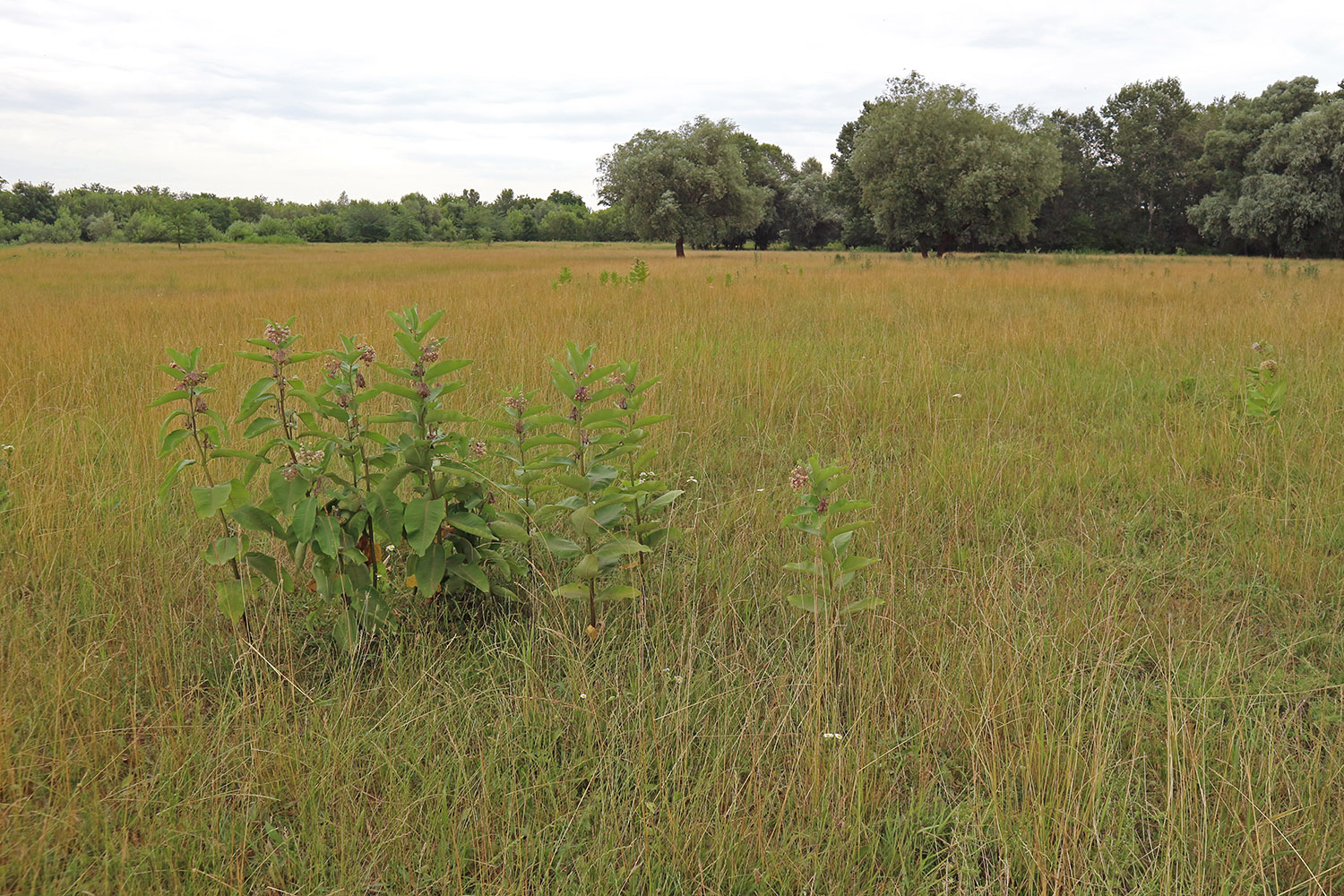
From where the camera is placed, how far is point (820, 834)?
162 centimetres

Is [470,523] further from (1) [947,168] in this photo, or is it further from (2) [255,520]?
(1) [947,168]

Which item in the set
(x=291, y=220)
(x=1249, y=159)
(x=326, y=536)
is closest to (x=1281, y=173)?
(x=1249, y=159)

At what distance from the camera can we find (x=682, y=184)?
31.3m

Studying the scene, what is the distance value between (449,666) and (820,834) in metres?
1.22

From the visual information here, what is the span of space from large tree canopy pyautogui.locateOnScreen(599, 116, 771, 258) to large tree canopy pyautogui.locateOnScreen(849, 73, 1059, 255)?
257 inches

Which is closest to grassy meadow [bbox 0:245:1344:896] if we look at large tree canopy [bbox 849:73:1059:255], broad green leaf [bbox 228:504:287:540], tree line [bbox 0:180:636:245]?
broad green leaf [bbox 228:504:287:540]

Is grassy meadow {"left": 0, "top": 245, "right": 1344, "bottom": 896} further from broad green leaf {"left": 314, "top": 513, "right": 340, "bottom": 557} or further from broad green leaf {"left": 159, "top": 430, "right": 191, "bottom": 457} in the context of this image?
broad green leaf {"left": 159, "top": 430, "right": 191, "bottom": 457}

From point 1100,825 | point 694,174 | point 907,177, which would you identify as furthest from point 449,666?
point 694,174

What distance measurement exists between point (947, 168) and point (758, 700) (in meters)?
27.1

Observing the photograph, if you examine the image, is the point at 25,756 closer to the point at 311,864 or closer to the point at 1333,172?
the point at 311,864

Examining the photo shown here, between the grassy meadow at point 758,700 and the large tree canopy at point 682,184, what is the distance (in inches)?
1122

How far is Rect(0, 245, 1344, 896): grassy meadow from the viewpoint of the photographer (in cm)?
158

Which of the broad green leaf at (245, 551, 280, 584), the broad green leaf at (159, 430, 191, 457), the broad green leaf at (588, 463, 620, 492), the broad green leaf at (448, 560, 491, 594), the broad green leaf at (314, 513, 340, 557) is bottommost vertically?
the broad green leaf at (448, 560, 491, 594)

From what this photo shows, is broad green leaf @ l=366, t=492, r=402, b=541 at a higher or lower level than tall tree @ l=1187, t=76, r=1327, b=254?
lower
